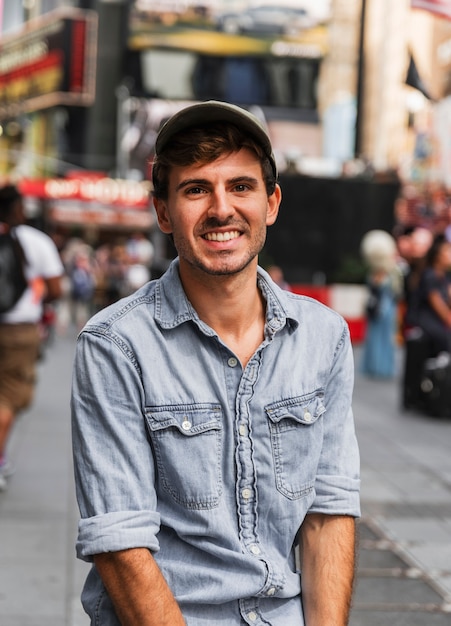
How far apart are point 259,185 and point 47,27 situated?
53.2 m

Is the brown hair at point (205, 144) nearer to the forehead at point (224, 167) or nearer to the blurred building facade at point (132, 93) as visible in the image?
the forehead at point (224, 167)

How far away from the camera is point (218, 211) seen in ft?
7.35

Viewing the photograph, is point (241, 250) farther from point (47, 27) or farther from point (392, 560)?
point (47, 27)

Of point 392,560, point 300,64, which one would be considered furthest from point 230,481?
point 300,64

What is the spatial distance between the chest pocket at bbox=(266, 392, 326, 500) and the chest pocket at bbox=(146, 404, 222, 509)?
13cm

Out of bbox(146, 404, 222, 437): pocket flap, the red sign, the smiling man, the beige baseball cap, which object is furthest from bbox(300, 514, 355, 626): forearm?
the red sign

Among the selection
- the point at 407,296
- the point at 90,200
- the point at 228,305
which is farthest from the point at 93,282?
the point at 90,200

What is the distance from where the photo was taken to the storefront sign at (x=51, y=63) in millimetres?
51062

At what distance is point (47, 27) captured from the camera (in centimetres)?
5325

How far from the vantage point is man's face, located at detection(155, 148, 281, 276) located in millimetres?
2244

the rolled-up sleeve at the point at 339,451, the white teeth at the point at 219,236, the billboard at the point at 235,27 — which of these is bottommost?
the rolled-up sleeve at the point at 339,451

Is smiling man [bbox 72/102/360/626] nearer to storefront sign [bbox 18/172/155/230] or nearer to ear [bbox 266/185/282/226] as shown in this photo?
ear [bbox 266/185/282/226]

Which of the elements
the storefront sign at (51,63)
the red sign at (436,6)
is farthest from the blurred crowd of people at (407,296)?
the storefront sign at (51,63)

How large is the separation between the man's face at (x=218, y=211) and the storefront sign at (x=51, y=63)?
49941 mm
